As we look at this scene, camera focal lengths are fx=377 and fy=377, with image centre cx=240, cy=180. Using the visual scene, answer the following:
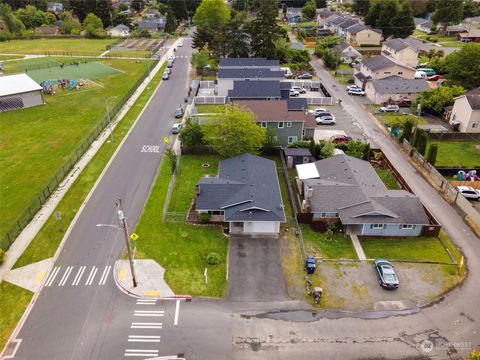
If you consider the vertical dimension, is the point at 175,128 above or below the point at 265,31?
below

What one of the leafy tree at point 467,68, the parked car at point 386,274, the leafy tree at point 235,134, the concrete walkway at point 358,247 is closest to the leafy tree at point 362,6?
the leafy tree at point 467,68

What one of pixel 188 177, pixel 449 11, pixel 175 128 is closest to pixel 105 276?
pixel 188 177

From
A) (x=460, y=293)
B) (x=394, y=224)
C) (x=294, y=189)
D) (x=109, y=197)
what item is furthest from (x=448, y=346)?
(x=109, y=197)

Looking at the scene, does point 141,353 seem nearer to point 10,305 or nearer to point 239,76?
point 10,305

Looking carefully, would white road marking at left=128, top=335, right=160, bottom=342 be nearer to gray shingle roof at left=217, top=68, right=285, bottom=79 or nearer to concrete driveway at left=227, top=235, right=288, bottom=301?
concrete driveway at left=227, top=235, right=288, bottom=301

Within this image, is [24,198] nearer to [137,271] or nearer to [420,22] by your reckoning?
[137,271]

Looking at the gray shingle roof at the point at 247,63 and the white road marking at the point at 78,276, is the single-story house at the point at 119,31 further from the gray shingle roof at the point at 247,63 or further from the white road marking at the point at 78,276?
the white road marking at the point at 78,276
